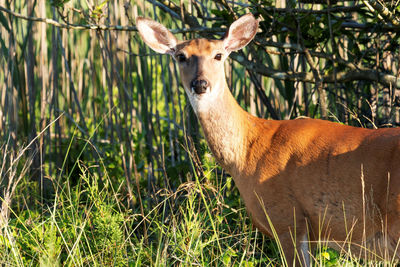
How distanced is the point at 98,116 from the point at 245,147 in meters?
2.88

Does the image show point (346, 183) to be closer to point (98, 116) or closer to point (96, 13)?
point (96, 13)

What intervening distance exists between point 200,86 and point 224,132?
308 mm

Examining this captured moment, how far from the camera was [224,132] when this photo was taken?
324 cm

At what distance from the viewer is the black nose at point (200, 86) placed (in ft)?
10.4

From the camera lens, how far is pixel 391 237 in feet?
8.91

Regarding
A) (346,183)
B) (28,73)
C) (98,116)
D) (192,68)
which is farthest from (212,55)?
(98,116)

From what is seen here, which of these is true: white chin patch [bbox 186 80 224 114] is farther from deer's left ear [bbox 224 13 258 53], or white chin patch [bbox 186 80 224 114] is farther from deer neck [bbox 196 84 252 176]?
deer's left ear [bbox 224 13 258 53]

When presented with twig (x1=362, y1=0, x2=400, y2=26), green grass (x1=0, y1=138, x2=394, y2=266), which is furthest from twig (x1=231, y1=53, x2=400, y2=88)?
green grass (x1=0, y1=138, x2=394, y2=266)

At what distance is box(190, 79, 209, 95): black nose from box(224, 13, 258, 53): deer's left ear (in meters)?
0.55

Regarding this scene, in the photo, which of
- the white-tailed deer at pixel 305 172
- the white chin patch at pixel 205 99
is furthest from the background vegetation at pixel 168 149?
the white chin patch at pixel 205 99

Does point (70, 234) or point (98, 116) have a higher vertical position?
point (98, 116)

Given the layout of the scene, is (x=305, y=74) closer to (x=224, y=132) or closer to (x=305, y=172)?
(x=224, y=132)

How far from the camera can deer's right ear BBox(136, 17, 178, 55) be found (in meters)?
3.63

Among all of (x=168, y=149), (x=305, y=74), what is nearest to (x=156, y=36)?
(x=305, y=74)
